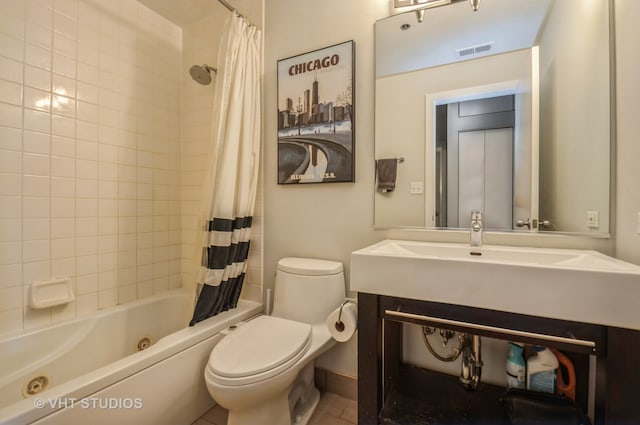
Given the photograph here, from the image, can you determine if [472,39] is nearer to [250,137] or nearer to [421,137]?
[421,137]

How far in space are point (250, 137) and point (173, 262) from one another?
43.4 inches

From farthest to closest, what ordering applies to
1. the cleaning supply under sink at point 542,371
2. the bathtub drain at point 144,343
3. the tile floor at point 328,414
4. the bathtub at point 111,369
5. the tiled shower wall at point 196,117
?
1. the tiled shower wall at point 196,117
2. the bathtub drain at point 144,343
3. the tile floor at point 328,414
4. the cleaning supply under sink at point 542,371
5. the bathtub at point 111,369

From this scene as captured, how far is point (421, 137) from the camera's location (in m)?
1.40

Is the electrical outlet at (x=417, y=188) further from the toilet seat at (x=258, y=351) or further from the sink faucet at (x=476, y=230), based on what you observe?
the toilet seat at (x=258, y=351)

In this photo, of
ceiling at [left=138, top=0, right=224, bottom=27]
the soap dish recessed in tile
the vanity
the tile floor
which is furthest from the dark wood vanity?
ceiling at [left=138, top=0, right=224, bottom=27]

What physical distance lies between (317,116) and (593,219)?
1.33 meters

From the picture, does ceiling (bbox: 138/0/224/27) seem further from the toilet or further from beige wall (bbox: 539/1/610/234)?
beige wall (bbox: 539/1/610/234)

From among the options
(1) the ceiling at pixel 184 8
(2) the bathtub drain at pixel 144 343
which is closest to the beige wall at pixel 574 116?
(1) the ceiling at pixel 184 8

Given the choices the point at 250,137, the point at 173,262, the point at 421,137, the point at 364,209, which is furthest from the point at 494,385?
the point at 173,262

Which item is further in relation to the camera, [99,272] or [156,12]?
[156,12]

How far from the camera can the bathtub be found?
0.91m

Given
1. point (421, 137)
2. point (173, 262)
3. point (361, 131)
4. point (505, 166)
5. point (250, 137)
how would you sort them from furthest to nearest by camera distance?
point (173, 262) → point (250, 137) → point (361, 131) → point (421, 137) → point (505, 166)

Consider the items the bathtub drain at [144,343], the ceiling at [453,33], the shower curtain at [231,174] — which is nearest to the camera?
the ceiling at [453,33]

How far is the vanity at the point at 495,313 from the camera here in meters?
0.76
